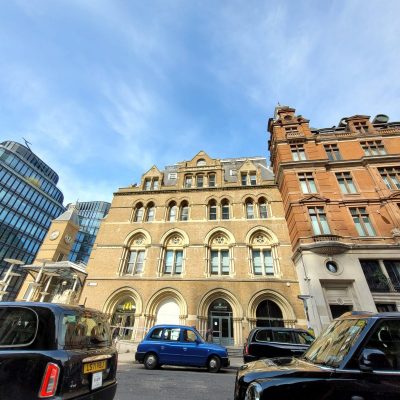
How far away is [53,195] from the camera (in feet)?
232

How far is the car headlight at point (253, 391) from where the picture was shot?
7.83ft

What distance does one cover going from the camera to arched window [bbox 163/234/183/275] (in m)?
18.8

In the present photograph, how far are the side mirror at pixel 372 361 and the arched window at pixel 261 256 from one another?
622 inches

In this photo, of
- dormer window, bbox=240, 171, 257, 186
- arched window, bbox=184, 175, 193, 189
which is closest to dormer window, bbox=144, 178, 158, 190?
arched window, bbox=184, 175, 193, 189

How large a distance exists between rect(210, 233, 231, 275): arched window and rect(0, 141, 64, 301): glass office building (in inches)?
2170

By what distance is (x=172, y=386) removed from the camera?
6379mm

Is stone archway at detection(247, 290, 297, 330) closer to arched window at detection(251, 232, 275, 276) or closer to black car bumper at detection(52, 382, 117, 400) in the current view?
arched window at detection(251, 232, 275, 276)

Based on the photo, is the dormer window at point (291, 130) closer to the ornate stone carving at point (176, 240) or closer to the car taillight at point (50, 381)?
the ornate stone carving at point (176, 240)

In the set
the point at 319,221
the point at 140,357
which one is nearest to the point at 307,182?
the point at 319,221

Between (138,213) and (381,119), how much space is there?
26.3 meters

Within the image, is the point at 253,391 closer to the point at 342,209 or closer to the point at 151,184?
the point at 342,209

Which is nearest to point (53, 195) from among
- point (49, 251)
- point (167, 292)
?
point (49, 251)

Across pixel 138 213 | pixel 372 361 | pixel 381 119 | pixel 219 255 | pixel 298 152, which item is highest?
pixel 381 119

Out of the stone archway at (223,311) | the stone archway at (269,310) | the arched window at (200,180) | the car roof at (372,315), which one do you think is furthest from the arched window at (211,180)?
the car roof at (372,315)
